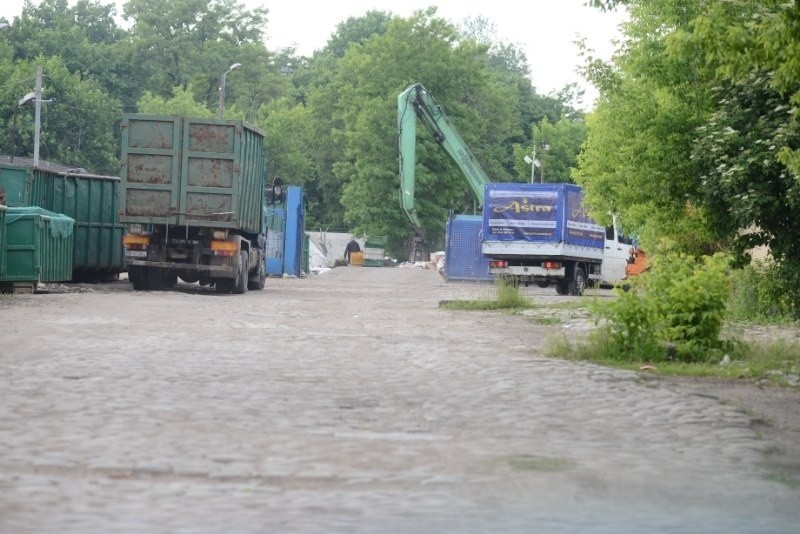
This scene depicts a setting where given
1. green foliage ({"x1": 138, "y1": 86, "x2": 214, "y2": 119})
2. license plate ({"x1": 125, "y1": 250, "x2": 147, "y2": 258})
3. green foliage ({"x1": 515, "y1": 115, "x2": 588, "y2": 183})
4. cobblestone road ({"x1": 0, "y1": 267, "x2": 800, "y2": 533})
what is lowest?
cobblestone road ({"x1": 0, "y1": 267, "x2": 800, "y2": 533})

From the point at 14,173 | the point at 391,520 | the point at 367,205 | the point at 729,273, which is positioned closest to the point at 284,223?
the point at 14,173

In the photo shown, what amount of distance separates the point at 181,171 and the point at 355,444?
2115cm

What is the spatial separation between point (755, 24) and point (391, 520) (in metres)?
6.66

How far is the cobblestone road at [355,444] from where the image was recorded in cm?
640

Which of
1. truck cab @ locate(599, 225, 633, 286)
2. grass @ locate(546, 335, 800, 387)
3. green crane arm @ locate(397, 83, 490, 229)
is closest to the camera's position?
grass @ locate(546, 335, 800, 387)

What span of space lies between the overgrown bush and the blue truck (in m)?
21.6

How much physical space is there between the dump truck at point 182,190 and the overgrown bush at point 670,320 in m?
15.6

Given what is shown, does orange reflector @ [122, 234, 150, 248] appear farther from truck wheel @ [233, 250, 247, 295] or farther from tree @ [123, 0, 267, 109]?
tree @ [123, 0, 267, 109]

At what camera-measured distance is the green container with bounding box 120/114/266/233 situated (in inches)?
1141

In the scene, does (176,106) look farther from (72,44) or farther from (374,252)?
(374,252)

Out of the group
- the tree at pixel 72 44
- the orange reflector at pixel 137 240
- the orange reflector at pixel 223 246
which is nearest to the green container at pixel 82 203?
the orange reflector at pixel 137 240

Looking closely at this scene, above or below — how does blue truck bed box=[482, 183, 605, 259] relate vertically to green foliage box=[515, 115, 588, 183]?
below

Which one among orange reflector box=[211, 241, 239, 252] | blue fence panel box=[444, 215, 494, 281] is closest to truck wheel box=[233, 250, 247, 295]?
orange reflector box=[211, 241, 239, 252]

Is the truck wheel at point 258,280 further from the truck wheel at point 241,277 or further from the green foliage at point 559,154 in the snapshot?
the green foliage at point 559,154
